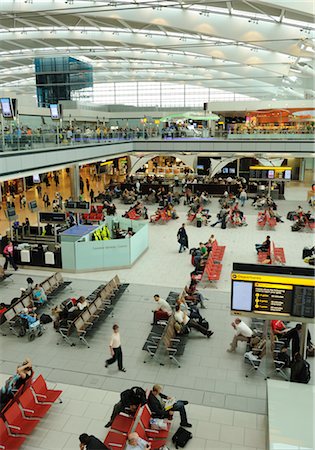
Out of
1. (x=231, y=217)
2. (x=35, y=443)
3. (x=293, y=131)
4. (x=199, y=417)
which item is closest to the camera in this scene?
(x=35, y=443)

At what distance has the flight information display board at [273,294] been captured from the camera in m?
7.59

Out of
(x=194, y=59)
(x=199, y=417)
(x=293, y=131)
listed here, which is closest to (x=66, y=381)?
(x=199, y=417)

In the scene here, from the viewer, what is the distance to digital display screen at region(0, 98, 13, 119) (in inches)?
805

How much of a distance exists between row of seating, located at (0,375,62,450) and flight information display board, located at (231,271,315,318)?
392 cm

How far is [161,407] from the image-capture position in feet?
24.1

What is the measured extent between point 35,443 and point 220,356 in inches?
180

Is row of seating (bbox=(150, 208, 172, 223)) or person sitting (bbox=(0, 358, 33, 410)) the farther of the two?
row of seating (bbox=(150, 208, 172, 223))

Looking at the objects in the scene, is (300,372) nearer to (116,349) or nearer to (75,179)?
(116,349)

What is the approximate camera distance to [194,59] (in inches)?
1850

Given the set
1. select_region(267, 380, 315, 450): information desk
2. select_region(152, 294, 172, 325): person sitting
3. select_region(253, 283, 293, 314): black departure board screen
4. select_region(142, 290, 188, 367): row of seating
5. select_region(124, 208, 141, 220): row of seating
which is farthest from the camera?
select_region(124, 208, 141, 220): row of seating

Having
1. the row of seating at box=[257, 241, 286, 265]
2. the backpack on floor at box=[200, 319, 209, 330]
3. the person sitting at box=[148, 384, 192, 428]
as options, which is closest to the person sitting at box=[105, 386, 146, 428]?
the person sitting at box=[148, 384, 192, 428]

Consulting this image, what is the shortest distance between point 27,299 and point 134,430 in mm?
6056

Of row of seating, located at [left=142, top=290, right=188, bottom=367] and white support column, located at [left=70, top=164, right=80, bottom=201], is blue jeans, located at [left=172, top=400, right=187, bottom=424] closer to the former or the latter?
row of seating, located at [left=142, top=290, right=188, bottom=367]

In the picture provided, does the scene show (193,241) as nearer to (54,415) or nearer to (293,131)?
(54,415)
